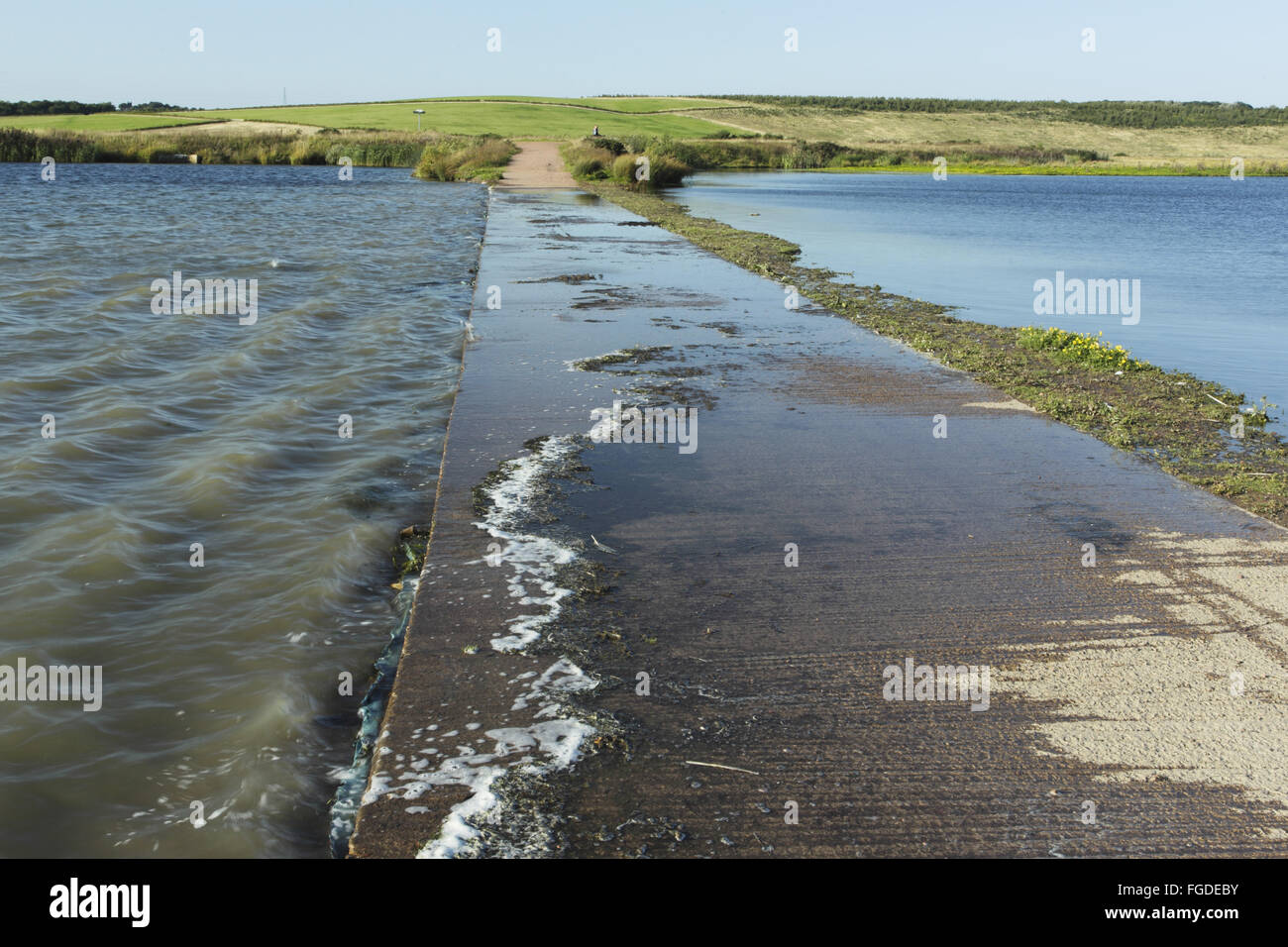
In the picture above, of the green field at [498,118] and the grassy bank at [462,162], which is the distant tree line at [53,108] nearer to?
the green field at [498,118]

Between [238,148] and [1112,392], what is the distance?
66.3 metres

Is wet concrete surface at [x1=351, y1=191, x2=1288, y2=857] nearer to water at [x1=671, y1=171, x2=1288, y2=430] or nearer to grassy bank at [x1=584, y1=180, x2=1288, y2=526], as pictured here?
grassy bank at [x1=584, y1=180, x2=1288, y2=526]

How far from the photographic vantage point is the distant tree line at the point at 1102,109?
11725 centimetres

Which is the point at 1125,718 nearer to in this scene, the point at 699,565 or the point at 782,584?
the point at 782,584

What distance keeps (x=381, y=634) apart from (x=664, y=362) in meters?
5.65

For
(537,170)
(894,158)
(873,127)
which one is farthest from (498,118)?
(537,170)

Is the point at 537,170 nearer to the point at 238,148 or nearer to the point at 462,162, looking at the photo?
the point at 462,162

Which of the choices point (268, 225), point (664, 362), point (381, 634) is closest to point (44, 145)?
point (268, 225)

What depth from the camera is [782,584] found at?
16.7 ft

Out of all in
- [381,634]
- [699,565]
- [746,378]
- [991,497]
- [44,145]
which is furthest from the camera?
[44,145]

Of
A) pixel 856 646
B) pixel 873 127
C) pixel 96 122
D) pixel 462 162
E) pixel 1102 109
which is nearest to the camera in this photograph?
pixel 856 646

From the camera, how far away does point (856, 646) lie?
443 centimetres

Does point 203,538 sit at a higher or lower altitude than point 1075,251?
lower

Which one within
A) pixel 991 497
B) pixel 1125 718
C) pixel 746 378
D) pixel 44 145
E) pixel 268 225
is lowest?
pixel 1125 718
